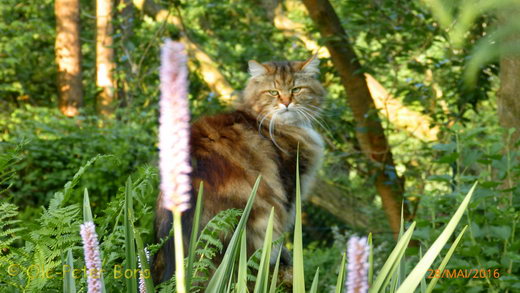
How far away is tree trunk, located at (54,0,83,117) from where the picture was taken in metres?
9.84

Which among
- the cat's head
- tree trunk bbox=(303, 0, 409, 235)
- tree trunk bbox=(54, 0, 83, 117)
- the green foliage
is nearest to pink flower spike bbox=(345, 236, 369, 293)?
the cat's head

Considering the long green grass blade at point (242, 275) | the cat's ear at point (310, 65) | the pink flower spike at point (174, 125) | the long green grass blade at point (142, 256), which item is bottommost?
the long green grass blade at point (242, 275)

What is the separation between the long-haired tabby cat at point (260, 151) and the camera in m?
2.61

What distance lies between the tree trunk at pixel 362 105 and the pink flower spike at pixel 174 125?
3.93 metres

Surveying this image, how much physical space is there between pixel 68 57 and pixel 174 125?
9899mm

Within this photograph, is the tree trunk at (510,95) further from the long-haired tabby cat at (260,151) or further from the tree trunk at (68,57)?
the tree trunk at (68,57)

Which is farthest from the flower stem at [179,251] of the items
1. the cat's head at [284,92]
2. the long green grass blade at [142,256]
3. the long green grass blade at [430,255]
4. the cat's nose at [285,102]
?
the cat's nose at [285,102]

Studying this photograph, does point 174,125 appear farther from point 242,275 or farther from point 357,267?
point 242,275

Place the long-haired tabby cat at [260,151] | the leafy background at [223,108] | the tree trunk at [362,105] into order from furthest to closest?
the tree trunk at [362,105], the long-haired tabby cat at [260,151], the leafy background at [223,108]

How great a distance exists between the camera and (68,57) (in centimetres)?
996

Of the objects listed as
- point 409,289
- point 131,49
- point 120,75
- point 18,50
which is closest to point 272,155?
point 409,289

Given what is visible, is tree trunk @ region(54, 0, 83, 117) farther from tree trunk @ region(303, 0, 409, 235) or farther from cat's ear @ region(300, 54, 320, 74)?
cat's ear @ region(300, 54, 320, 74)

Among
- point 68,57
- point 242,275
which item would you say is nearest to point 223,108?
point 242,275

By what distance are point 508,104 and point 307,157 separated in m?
1.33
